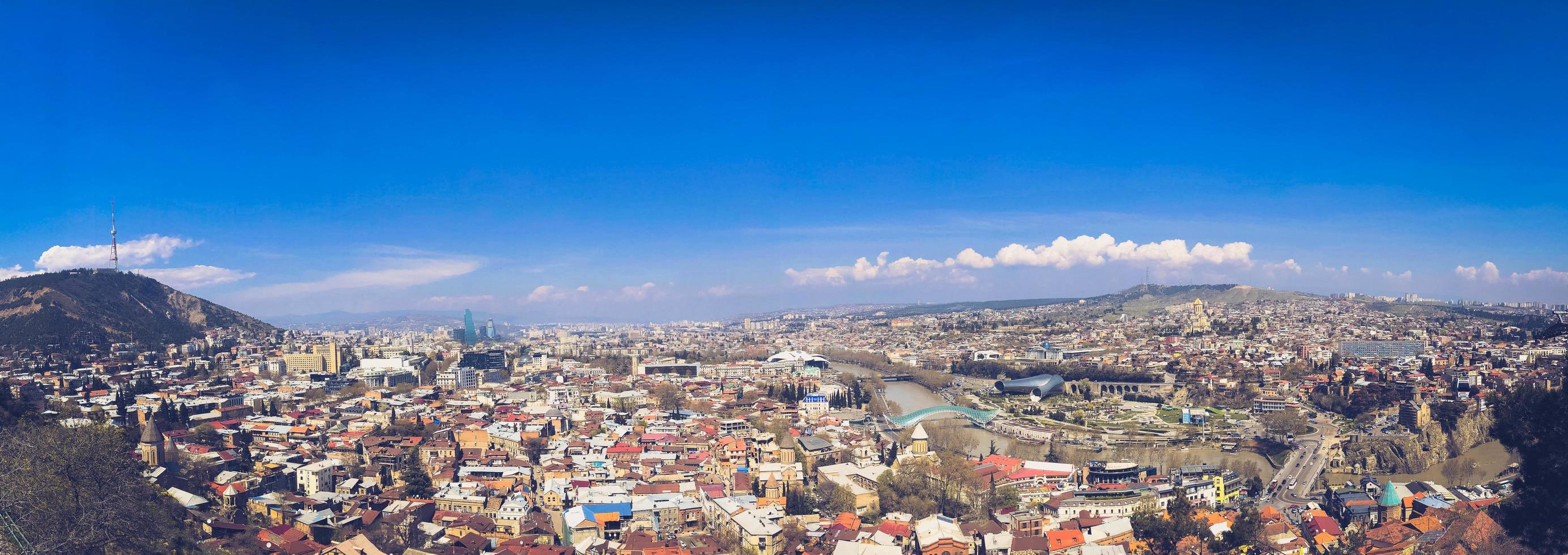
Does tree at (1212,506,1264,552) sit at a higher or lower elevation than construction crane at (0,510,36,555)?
lower

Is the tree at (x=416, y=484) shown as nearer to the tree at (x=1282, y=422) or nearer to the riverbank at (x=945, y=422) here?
the riverbank at (x=945, y=422)

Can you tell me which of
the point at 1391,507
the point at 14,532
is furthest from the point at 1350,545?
the point at 14,532

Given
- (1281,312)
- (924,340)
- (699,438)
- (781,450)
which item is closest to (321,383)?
(699,438)

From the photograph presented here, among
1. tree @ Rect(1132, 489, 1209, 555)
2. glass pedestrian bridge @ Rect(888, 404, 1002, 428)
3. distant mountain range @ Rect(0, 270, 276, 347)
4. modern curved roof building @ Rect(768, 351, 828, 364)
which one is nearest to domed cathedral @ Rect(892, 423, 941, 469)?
glass pedestrian bridge @ Rect(888, 404, 1002, 428)

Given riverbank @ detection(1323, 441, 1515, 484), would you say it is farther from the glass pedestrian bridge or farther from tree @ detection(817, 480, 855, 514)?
tree @ detection(817, 480, 855, 514)

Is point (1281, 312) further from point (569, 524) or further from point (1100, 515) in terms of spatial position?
point (569, 524)

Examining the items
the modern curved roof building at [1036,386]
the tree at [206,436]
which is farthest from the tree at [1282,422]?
the tree at [206,436]
